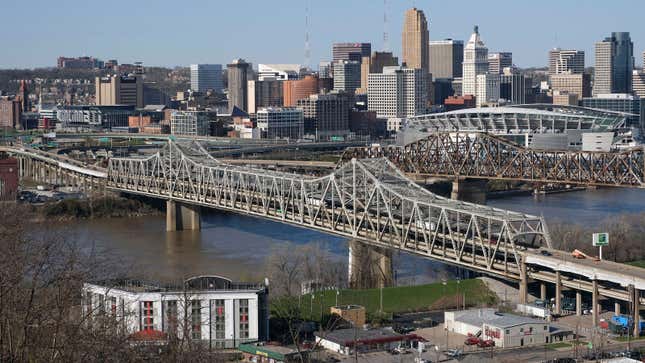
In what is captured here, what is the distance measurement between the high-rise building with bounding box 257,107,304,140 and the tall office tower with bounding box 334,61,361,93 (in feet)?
98.1

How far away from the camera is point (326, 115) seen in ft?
240

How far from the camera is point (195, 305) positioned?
15656 millimetres

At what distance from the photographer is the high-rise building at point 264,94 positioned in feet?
310

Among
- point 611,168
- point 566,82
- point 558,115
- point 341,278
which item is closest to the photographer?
point 341,278

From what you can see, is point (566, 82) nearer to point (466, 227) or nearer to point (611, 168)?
point (611, 168)

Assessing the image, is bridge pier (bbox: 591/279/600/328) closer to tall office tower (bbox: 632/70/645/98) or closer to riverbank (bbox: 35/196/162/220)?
riverbank (bbox: 35/196/162/220)

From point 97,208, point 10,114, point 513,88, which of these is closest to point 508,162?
point 97,208

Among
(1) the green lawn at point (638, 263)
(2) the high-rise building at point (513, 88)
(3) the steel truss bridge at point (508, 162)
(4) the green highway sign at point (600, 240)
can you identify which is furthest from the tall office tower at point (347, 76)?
(4) the green highway sign at point (600, 240)

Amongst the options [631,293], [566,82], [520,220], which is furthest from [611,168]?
[566,82]

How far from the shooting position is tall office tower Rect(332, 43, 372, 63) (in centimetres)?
11790

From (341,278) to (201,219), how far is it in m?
11.9

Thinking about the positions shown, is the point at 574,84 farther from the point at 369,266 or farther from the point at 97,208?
the point at 369,266

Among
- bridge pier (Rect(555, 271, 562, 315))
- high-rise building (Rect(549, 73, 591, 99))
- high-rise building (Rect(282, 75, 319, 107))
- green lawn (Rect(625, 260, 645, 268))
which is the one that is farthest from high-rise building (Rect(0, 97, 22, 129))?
bridge pier (Rect(555, 271, 562, 315))

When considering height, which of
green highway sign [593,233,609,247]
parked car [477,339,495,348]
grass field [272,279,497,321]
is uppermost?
green highway sign [593,233,609,247]
